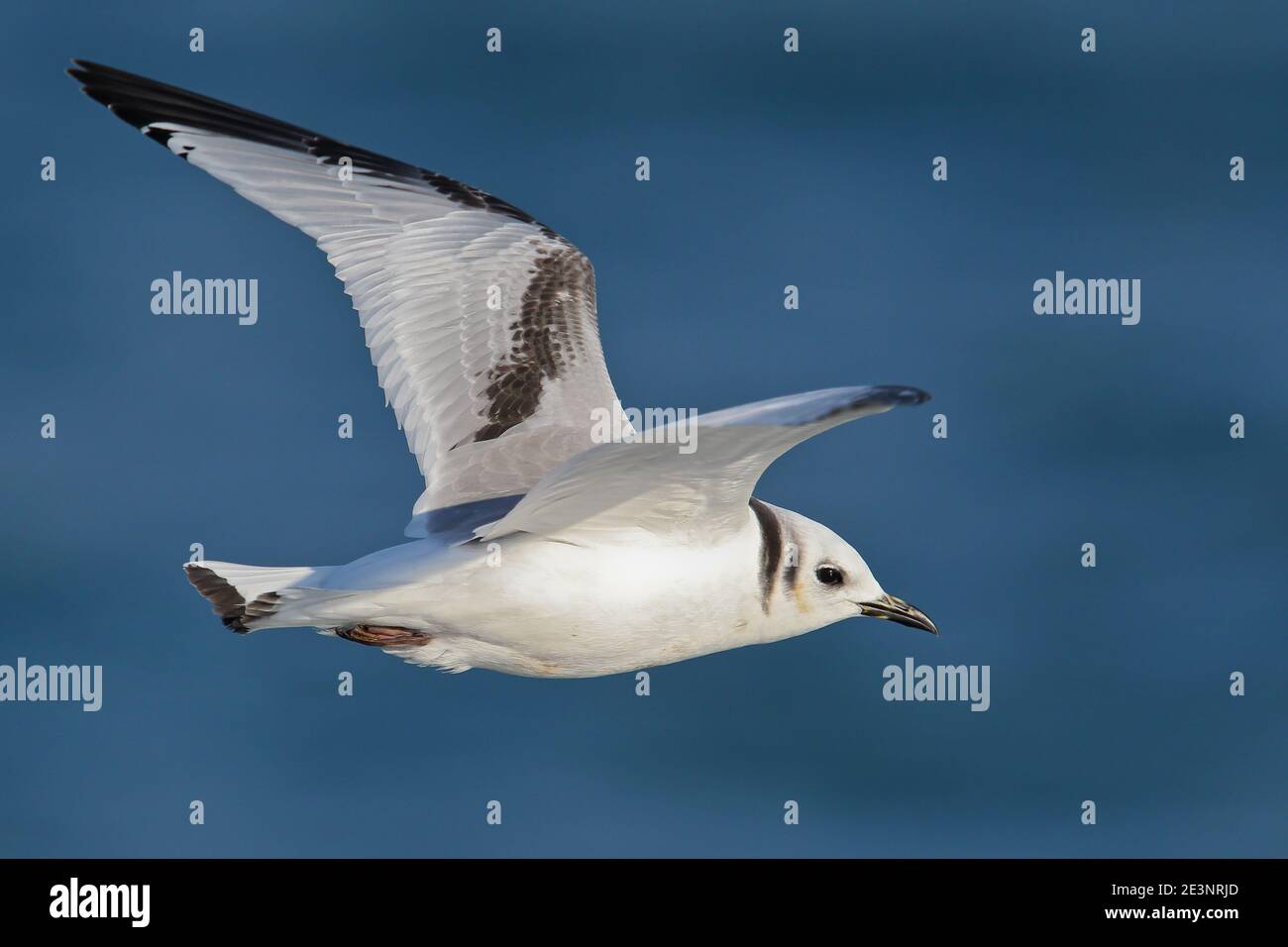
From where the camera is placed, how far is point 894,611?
8.45m

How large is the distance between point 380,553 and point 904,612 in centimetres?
243

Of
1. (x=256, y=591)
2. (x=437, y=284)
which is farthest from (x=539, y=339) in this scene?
(x=256, y=591)

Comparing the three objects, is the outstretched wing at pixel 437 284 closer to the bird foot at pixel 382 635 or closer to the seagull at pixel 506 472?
the seagull at pixel 506 472

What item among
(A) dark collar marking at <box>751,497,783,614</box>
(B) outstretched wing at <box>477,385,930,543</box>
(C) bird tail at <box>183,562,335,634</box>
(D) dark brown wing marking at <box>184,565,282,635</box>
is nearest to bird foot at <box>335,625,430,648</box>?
(C) bird tail at <box>183,562,335,634</box>

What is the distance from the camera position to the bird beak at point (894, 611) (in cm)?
838

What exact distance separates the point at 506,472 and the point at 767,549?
1.36 m

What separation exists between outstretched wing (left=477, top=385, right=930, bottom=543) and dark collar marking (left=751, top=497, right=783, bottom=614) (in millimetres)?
299

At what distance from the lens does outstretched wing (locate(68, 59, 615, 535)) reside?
342 inches

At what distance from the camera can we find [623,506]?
291 inches

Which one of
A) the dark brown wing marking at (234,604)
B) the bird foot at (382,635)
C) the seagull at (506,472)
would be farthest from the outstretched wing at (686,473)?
the dark brown wing marking at (234,604)

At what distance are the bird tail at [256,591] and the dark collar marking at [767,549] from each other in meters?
1.82

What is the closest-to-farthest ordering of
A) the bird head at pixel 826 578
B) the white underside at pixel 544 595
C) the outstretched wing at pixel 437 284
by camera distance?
1. the white underside at pixel 544 595
2. the bird head at pixel 826 578
3. the outstretched wing at pixel 437 284

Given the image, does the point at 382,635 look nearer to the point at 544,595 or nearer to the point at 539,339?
the point at 544,595

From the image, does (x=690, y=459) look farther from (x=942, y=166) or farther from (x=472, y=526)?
(x=942, y=166)
